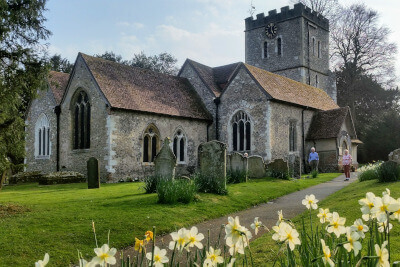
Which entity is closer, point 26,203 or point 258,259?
point 258,259

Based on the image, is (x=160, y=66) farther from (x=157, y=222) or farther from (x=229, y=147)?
(x=157, y=222)

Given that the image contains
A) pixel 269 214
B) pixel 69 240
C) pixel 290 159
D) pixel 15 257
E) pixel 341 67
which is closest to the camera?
pixel 15 257

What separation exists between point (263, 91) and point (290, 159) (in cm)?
461

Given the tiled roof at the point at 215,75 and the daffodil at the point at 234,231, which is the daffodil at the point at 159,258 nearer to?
the daffodil at the point at 234,231

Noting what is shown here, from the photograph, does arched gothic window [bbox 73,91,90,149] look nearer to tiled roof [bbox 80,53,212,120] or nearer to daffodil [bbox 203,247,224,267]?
tiled roof [bbox 80,53,212,120]

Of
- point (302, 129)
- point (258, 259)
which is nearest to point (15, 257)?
point (258, 259)

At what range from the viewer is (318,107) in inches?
1056

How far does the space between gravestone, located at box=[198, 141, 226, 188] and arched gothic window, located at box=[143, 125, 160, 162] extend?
7904mm

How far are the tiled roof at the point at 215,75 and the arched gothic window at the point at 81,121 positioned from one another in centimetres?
797

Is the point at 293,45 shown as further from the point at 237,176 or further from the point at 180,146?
the point at 237,176

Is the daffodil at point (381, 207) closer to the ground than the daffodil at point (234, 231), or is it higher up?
higher up

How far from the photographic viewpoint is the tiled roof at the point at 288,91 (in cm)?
2250

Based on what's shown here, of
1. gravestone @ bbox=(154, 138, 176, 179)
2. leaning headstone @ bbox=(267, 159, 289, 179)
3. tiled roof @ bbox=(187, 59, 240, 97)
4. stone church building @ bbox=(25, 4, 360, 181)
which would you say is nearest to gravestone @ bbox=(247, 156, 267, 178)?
leaning headstone @ bbox=(267, 159, 289, 179)

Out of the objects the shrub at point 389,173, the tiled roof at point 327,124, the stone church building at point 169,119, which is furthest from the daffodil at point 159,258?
the tiled roof at point 327,124
